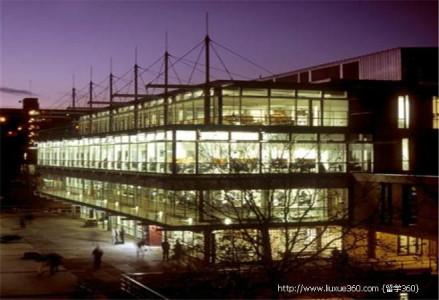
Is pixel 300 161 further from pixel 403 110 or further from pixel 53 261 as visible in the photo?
pixel 53 261

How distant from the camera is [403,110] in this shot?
112 feet

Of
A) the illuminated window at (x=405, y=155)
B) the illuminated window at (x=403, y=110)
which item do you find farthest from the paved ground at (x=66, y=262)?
the illuminated window at (x=403, y=110)

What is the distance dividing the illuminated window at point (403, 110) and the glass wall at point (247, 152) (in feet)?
7.85

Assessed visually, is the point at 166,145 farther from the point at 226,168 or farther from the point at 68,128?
the point at 68,128

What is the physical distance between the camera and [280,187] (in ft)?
91.0

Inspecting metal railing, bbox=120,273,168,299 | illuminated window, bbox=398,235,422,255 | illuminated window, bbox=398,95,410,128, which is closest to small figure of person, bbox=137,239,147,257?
metal railing, bbox=120,273,168,299

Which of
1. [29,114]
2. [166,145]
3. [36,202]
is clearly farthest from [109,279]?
[29,114]

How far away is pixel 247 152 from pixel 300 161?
2635mm

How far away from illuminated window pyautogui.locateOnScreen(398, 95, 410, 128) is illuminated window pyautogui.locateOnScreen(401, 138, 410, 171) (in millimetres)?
1009

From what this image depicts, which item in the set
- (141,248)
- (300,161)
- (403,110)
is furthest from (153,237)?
(403,110)

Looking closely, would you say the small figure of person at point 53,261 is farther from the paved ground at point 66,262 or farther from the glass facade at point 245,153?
the glass facade at point 245,153

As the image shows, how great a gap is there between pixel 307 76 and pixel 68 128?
3106 cm

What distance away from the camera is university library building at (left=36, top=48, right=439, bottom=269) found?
2870 centimetres

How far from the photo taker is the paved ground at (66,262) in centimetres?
2398
